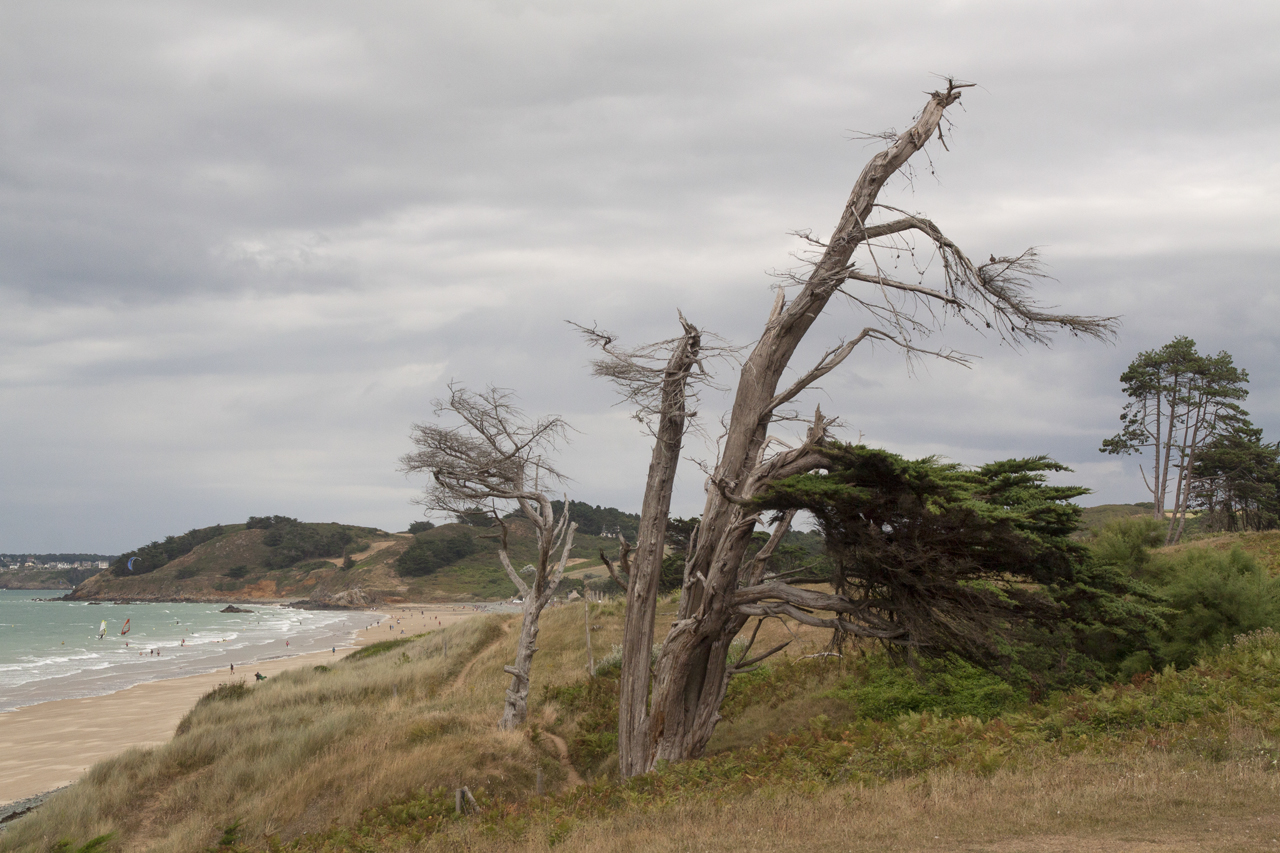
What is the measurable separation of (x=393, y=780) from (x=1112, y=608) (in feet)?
36.3

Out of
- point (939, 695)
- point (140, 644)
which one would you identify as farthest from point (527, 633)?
point (140, 644)

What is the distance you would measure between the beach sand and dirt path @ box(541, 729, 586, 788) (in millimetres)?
14144

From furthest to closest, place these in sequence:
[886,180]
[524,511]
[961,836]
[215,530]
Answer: [215,530], [524,511], [886,180], [961,836]

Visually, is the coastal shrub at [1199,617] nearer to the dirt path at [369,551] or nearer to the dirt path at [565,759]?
the dirt path at [565,759]

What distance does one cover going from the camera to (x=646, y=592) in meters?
11.1

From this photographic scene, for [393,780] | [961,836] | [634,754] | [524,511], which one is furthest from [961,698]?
[524,511]

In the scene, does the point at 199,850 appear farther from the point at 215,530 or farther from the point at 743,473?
the point at 215,530

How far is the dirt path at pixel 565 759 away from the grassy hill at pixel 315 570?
98257mm

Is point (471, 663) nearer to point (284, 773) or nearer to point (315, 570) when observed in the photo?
point (284, 773)

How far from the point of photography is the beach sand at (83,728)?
75.6 feet

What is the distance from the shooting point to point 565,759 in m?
15.1

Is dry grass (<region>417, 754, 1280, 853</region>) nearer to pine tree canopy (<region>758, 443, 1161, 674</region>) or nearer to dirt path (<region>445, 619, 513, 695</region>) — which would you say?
pine tree canopy (<region>758, 443, 1161, 674</region>)

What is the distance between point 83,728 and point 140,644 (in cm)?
4700

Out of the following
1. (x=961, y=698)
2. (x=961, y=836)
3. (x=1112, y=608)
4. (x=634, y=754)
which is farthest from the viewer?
(x=961, y=698)
